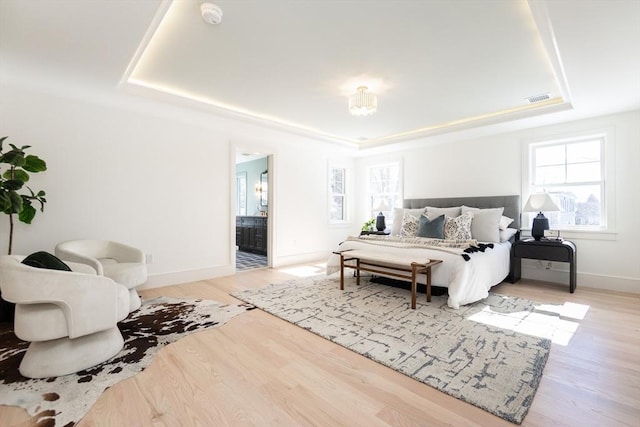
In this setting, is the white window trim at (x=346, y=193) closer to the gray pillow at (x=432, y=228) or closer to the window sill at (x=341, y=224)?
the window sill at (x=341, y=224)

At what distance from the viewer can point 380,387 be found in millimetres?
1736

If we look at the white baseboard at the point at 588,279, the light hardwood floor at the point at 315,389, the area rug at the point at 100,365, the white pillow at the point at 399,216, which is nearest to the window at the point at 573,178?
the white baseboard at the point at 588,279

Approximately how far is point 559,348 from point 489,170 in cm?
339

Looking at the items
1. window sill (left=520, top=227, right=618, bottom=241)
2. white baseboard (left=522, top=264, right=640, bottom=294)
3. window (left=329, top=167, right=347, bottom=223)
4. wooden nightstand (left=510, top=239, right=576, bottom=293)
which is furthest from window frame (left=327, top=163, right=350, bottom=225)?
window sill (left=520, top=227, right=618, bottom=241)

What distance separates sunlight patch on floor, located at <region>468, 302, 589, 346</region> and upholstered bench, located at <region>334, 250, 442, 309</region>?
0.60 metres

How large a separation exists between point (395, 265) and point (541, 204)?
2.27 m

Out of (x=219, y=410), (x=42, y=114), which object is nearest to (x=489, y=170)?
(x=219, y=410)

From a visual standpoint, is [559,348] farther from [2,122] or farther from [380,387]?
[2,122]

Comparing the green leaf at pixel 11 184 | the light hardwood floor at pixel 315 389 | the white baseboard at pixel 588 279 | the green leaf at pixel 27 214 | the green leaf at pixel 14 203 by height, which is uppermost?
the green leaf at pixel 11 184

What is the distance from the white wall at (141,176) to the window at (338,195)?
57.9 inches

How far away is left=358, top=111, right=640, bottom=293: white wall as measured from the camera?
3701 mm

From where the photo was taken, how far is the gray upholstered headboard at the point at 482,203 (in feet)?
14.8

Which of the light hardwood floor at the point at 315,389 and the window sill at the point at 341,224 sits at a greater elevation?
the window sill at the point at 341,224

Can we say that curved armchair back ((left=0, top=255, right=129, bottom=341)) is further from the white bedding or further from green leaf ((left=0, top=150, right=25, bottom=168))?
the white bedding
